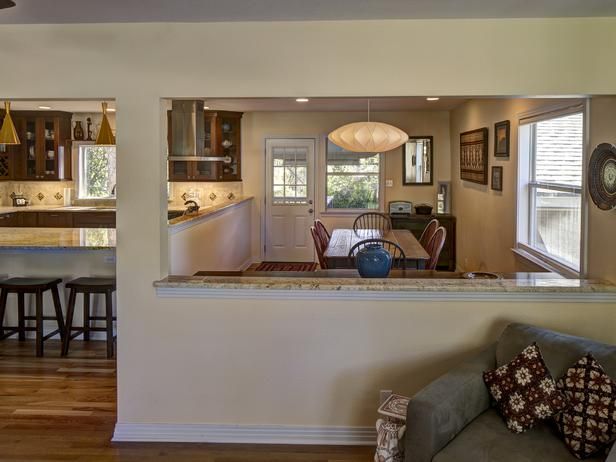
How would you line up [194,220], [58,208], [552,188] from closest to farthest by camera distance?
[552,188], [194,220], [58,208]

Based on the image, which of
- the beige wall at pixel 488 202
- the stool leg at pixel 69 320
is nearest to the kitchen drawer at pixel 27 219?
the stool leg at pixel 69 320

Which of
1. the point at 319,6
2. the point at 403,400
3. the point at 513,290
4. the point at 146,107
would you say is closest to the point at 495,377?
the point at 403,400

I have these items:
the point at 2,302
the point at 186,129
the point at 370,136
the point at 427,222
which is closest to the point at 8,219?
the point at 2,302

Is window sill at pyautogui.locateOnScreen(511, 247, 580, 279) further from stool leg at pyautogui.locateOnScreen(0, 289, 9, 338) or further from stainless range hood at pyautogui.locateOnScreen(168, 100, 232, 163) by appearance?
stool leg at pyautogui.locateOnScreen(0, 289, 9, 338)

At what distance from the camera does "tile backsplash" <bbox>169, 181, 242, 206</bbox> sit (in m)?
9.54

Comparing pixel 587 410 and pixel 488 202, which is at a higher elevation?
pixel 488 202

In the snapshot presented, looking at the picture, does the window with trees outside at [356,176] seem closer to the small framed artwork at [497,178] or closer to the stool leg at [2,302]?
the small framed artwork at [497,178]

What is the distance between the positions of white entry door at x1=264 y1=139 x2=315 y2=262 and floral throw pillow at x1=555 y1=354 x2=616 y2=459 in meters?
7.32

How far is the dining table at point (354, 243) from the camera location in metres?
5.35

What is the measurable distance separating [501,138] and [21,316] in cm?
482

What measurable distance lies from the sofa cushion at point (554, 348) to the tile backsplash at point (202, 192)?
7016 millimetres

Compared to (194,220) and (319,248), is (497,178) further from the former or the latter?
(194,220)

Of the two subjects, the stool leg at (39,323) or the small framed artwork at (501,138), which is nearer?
the stool leg at (39,323)

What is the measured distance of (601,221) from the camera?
11.0 feet
